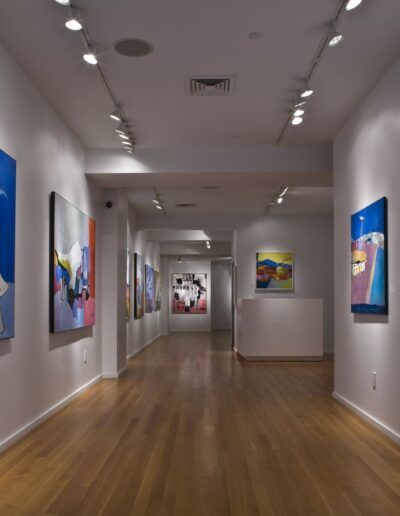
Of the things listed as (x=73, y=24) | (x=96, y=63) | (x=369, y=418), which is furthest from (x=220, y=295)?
(x=73, y=24)

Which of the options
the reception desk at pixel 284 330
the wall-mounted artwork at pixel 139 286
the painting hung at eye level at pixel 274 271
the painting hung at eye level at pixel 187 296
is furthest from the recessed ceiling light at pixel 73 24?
the painting hung at eye level at pixel 187 296

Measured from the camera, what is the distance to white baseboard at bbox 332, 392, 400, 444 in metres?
5.61

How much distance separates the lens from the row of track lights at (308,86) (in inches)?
180

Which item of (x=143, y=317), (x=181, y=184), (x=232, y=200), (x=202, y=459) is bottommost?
(x=202, y=459)

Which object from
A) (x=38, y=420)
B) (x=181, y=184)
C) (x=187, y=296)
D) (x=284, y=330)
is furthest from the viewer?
(x=187, y=296)

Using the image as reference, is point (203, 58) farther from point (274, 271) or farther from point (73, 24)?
point (274, 271)

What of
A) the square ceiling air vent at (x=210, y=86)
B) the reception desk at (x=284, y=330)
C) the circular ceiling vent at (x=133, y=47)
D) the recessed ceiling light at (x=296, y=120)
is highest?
the circular ceiling vent at (x=133, y=47)

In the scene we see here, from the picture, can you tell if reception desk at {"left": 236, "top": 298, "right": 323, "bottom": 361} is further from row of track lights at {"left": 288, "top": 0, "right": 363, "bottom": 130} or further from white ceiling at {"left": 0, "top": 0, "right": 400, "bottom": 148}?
row of track lights at {"left": 288, "top": 0, "right": 363, "bottom": 130}

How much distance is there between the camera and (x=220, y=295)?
27.8 metres

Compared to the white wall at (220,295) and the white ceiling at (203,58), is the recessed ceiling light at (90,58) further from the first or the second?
the white wall at (220,295)

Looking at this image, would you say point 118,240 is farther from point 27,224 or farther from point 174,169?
point 27,224

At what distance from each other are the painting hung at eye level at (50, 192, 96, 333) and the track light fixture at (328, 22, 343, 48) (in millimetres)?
3595

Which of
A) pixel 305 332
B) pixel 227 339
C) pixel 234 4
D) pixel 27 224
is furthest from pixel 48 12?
pixel 227 339

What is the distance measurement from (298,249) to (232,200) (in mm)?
3053
